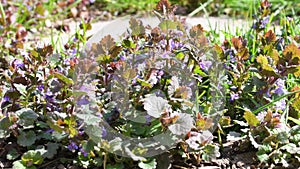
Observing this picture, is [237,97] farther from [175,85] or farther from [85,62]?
[85,62]

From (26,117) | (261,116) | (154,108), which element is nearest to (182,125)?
(154,108)

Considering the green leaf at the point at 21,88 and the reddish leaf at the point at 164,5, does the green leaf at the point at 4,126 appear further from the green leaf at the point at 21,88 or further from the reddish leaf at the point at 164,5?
the reddish leaf at the point at 164,5

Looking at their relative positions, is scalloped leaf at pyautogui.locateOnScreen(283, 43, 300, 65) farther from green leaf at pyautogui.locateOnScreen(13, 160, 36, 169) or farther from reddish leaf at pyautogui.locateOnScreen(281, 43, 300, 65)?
green leaf at pyautogui.locateOnScreen(13, 160, 36, 169)

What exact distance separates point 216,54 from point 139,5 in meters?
2.48

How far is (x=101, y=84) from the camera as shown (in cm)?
233

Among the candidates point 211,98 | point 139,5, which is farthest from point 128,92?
point 139,5

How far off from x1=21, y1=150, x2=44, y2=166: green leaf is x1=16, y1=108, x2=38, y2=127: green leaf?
0.47ft

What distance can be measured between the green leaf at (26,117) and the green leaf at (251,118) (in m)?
0.86

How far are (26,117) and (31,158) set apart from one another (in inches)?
7.2

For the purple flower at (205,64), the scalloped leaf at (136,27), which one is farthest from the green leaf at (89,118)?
the purple flower at (205,64)

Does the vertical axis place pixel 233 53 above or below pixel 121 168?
above

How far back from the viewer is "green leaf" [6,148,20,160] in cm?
212

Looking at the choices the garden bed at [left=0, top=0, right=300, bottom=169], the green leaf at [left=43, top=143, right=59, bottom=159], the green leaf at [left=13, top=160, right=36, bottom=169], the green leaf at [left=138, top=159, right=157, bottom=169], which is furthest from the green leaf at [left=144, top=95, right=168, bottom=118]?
the green leaf at [left=13, top=160, right=36, bottom=169]

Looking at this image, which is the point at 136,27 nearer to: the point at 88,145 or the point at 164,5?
the point at 164,5
